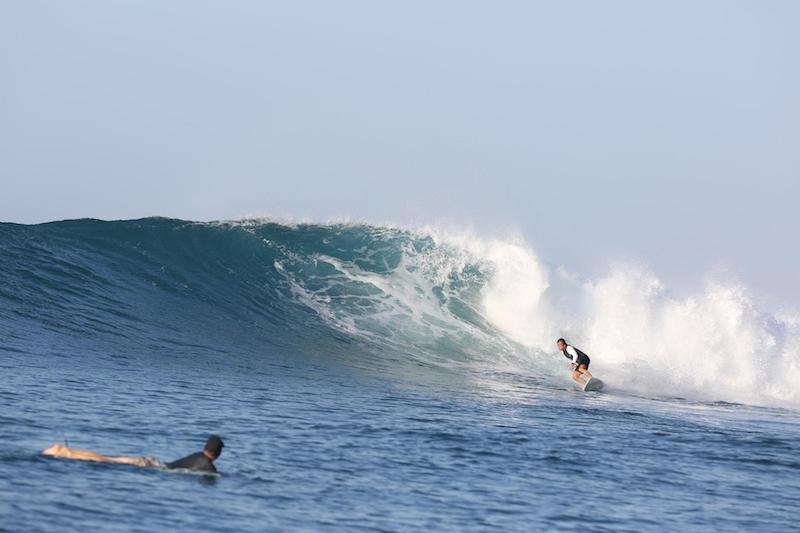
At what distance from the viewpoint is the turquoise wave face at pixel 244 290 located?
23016mm

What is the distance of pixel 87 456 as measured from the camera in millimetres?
10828

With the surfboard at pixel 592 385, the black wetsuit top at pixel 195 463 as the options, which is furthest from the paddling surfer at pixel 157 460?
the surfboard at pixel 592 385

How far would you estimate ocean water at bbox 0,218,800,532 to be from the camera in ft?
34.3

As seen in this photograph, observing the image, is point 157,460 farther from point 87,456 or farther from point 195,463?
point 87,456

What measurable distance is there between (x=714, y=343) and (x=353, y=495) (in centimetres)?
2255

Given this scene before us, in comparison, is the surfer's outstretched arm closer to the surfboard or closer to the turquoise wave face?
the turquoise wave face

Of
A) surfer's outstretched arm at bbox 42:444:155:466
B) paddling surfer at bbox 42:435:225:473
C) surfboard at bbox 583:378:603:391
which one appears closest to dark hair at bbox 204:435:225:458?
paddling surfer at bbox 42:435:225:473

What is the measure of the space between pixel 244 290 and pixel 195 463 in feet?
59.7

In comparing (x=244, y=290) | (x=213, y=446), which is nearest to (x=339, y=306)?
(x=244, y=290)

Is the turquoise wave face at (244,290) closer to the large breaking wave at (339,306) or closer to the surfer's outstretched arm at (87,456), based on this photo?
the large breaking wave at (339,306)

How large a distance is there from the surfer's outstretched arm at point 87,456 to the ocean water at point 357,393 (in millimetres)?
150

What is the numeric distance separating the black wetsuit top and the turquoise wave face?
31.0 feet

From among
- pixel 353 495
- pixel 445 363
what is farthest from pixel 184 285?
pixel 353 495

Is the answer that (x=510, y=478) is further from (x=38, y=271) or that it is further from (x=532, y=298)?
(x=532, y=298)
